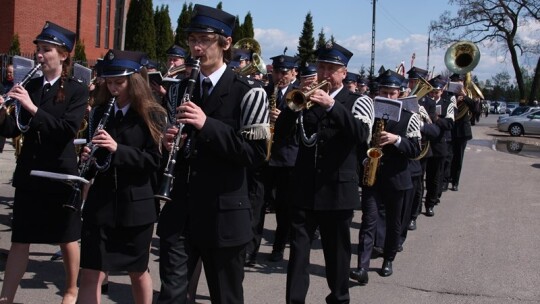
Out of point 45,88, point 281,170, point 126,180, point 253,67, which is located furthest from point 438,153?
point 126,180

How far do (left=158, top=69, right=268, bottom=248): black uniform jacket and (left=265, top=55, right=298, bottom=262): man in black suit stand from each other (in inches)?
121

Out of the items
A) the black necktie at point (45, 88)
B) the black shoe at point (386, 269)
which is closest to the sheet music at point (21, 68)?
the black necktie at point (45, 88)

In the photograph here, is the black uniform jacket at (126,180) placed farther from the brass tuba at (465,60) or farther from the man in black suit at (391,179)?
the brass tuba at (465,60)

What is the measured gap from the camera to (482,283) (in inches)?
269

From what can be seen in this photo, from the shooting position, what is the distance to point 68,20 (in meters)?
34.9

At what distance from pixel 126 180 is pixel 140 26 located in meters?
31.7

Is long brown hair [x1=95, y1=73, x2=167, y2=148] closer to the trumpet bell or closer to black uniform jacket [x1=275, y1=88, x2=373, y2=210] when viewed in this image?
black uniform jacket [x1=275, y1=88, x2=373, y2=210]

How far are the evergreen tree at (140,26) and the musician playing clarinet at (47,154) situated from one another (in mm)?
30506

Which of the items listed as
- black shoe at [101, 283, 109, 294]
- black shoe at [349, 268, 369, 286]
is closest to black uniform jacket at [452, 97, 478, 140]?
black shoe at [349, 268, 369, 286]

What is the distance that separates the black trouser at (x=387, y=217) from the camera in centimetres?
693

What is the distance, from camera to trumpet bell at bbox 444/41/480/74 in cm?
1406

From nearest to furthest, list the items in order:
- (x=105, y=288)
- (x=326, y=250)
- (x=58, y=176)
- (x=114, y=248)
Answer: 1. (x=58, y=176)
2. (x=114, y=248)
3. (x=326, y=250)
4. (x=105, y=288)

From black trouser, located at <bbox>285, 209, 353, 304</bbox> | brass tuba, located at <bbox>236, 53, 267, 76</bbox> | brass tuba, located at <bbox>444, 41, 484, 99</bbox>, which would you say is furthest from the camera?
brass tuba, located at <bbox>444, 41, 484, 99</bbox>

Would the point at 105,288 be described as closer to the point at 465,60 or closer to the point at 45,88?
the point at 45,88
